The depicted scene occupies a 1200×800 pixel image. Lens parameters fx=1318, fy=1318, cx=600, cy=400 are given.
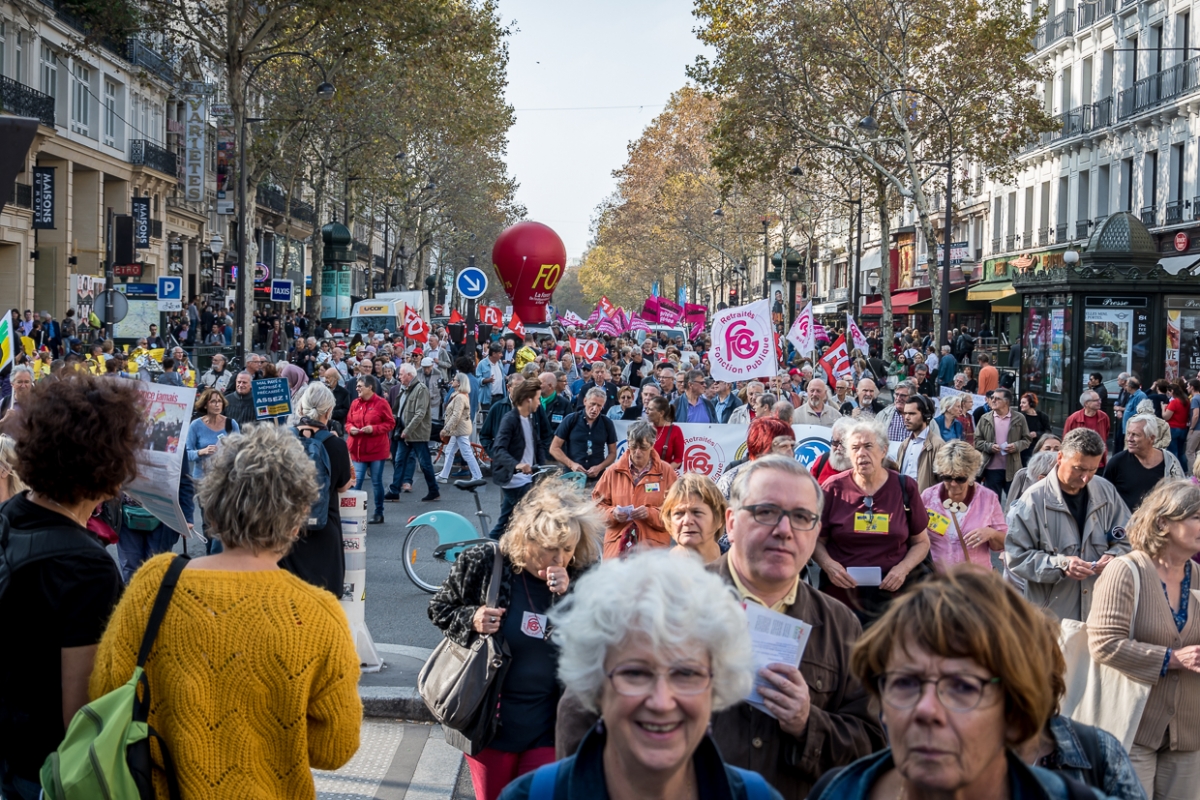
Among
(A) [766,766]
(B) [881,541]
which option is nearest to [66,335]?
(B) [881,541]

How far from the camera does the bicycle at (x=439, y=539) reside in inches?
388

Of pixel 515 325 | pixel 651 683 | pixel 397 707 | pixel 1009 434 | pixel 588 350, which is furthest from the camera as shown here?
pixel 515 325

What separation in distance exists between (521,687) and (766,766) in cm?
126

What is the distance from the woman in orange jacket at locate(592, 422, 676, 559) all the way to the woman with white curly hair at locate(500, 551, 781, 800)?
15.8ft

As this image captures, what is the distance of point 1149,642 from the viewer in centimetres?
459

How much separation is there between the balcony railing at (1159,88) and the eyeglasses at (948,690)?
38.8 m

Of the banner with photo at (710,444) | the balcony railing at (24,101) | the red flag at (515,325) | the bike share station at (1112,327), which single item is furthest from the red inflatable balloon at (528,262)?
the banner with photo at (710,444)

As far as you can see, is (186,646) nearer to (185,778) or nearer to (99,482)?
(185,778)

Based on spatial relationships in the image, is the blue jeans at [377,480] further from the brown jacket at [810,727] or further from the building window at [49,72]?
the building window at [49,72]

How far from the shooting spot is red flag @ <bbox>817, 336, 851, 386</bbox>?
721 inches

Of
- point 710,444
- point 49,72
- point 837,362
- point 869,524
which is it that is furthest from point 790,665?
point 49,72

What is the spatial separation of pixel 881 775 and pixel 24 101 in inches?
1422

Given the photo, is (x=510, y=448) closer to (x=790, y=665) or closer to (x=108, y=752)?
(x=790, y=665)

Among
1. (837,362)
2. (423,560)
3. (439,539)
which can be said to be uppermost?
(837,362)
